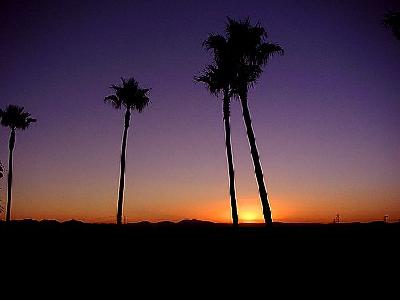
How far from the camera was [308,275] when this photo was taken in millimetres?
9078

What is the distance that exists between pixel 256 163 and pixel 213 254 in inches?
Answer: 325

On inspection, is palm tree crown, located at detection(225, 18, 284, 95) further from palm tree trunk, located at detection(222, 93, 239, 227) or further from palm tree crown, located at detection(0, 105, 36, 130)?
palm tree crown, located at detection(0, 105, 36, 130)

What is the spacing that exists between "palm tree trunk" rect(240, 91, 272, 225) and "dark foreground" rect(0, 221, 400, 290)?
3.60 meters

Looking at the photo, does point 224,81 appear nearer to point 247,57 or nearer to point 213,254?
point 247,57

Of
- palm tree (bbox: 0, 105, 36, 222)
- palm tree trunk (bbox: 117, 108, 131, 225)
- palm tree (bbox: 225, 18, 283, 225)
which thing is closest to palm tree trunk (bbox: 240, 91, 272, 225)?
palm tree (bbox: 225, 18, 283, 225)

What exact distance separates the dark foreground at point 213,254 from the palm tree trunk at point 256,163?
3597mm

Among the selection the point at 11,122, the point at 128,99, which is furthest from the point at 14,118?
the point at 128,99

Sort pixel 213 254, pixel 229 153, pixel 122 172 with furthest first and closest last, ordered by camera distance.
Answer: pixel 122 172
pixel 229 153
pixel 213 254

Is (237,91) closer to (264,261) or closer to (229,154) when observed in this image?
(229,154)

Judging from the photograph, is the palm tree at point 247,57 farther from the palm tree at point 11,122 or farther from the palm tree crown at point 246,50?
the palm tree at point 11,122

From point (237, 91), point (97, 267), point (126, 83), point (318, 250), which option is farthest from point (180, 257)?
point (126, 83)

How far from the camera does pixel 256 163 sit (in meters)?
18.6

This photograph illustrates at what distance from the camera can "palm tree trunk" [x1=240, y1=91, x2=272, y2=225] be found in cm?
1755

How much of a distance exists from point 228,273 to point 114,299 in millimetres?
3107
